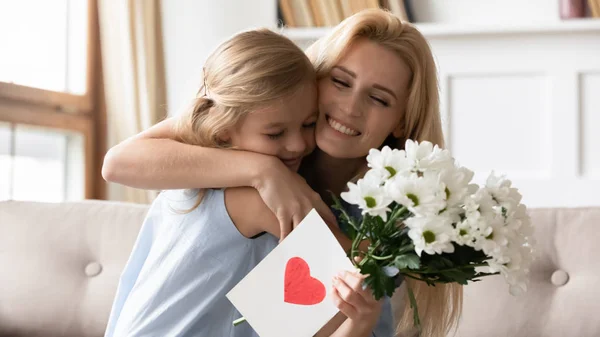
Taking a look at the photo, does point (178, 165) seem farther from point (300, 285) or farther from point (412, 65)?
point (412, 65)

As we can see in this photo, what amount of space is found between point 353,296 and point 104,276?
1097 millimetres

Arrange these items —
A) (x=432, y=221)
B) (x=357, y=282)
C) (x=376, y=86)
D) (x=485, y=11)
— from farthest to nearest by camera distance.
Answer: (x=485, y=11) → (x=376, y=86) → (x=357, y=282) → (x=432, y=221)

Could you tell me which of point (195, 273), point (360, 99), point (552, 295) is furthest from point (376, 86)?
point (552, 295)

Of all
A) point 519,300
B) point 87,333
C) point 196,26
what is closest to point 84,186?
point 196,26

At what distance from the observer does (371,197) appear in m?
1.05

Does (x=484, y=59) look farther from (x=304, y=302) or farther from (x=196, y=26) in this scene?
(x=304, y=302)

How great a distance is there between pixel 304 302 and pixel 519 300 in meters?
0.85

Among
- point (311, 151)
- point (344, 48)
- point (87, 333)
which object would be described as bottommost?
point (87, 333)

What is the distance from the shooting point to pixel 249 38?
146cm

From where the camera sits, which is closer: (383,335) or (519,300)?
(383,335)

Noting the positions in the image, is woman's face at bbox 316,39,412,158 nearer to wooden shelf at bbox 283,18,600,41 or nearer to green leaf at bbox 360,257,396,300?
green leaf at bbox 360,257,396,300

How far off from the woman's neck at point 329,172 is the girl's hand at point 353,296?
0.51m

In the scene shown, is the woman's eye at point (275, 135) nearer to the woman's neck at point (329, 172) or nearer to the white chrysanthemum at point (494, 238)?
the woman's neck at point (329, 172)

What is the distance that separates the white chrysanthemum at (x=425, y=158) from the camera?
1059 millimetres
